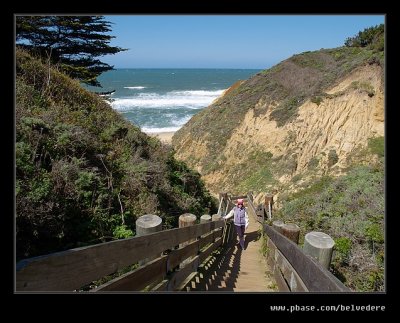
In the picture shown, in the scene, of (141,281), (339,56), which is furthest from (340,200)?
(339,56)

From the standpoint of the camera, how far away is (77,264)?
2.01 meters

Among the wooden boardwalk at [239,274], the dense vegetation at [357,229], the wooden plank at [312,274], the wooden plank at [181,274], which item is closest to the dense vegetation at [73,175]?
the wooden plank at [181,274]

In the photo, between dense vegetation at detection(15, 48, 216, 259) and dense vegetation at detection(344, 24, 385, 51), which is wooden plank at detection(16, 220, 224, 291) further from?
dense vegetation at detection(344, 24, 385, 51)

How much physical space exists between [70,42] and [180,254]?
13934mm

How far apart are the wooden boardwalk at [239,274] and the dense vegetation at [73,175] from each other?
5.01 ft

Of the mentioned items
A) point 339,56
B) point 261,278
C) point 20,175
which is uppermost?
point 339,56

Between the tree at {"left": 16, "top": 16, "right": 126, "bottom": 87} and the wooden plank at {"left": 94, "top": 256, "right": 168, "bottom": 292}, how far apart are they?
463 inches

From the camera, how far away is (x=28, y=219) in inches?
175

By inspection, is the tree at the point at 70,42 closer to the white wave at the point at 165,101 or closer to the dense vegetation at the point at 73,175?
the dense vegetation at the point at 73,175

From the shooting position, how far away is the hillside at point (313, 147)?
22.4ft

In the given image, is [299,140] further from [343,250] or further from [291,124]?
[343,250]
